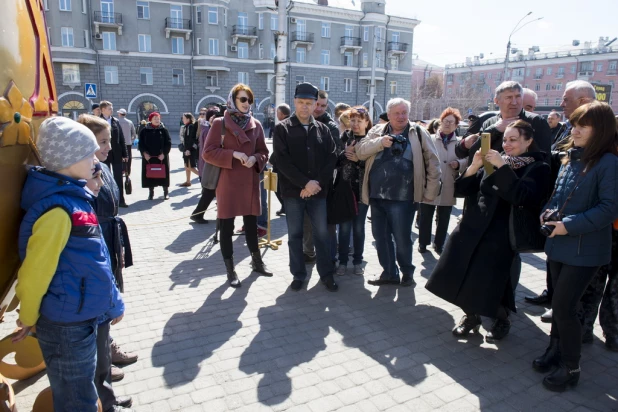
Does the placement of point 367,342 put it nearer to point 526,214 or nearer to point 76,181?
point 526,214

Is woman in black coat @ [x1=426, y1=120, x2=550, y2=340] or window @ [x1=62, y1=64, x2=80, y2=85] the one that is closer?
woman in black coat @ [x1=426, y1=120, x2=550, y2=340]

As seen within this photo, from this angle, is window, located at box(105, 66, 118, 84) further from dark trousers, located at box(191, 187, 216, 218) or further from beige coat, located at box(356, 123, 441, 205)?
beige coat, located at box(356, 123, 441, 205)

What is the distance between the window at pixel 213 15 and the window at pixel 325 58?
36.0 feet

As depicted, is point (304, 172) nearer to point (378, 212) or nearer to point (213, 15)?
point (378, 212)

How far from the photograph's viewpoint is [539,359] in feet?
11.4

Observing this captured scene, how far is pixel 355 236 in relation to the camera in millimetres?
5664

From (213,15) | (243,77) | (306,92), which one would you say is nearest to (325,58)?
(243,77)

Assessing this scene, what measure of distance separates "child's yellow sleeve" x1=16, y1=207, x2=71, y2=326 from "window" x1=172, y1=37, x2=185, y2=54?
132 feet

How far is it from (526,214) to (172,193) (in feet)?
28.9

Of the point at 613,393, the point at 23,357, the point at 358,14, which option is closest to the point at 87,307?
the point at 23,357

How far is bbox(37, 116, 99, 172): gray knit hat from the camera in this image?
209 cm

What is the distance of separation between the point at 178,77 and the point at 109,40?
5895 millimetres

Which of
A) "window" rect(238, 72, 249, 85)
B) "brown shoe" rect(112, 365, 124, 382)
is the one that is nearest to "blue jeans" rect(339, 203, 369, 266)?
"brown shoe" rect(112, 365, 124, 382)

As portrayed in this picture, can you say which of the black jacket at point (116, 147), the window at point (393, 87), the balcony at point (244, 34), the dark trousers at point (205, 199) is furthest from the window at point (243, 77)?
the dark trousers at point (205, 199)
